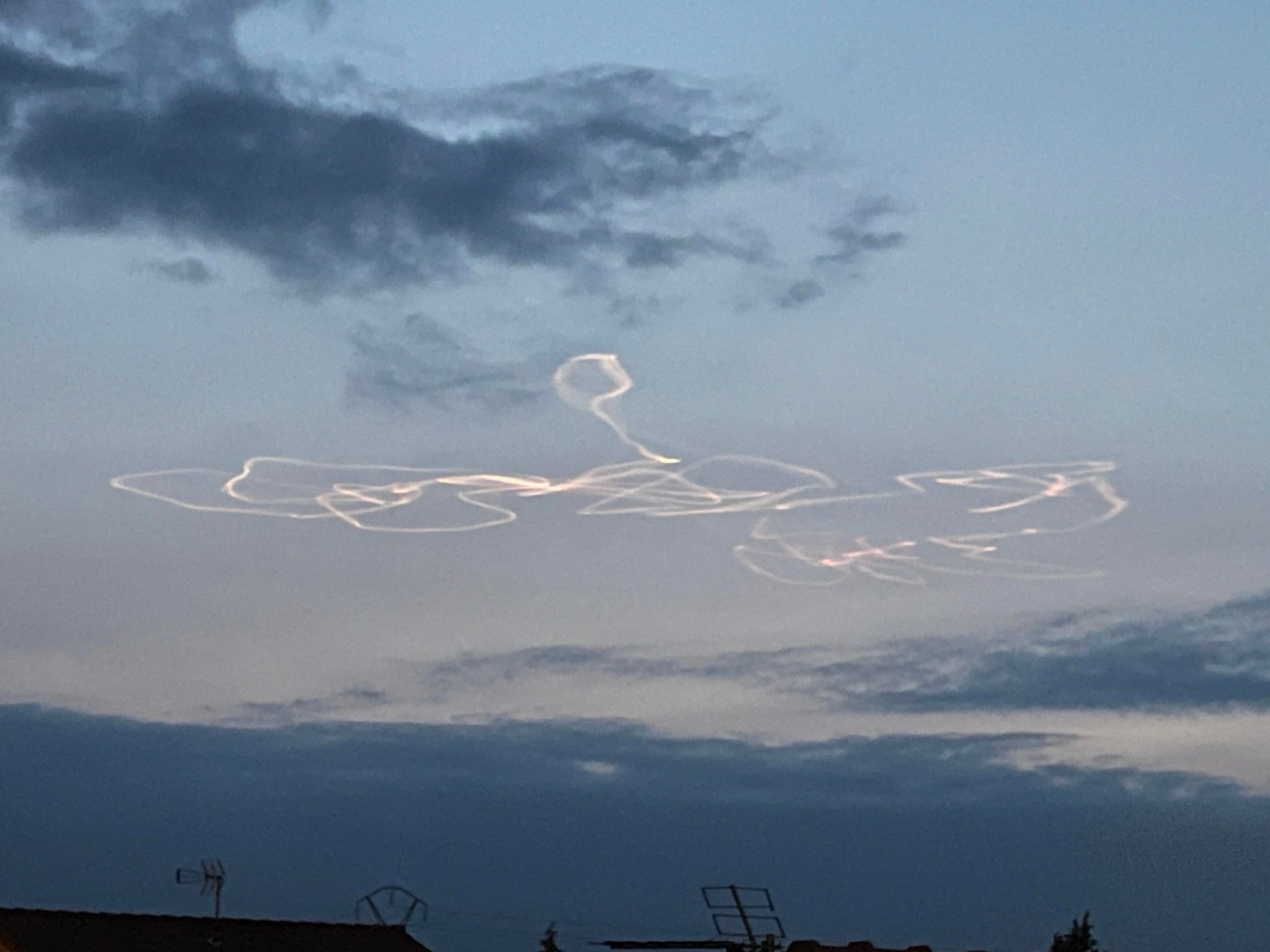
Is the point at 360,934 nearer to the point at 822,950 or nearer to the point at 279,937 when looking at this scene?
the point at 279,937

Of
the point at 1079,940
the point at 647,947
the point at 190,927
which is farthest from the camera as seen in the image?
the point at 1079,940

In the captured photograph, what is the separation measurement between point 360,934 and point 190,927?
679 cm

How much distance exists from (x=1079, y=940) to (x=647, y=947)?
16.9 m

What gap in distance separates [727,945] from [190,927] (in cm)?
1614

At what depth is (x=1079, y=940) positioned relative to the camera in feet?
230

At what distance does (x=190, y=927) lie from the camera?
65062 millimetres

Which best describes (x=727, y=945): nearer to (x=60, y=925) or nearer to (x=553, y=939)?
(x=553, y=939)

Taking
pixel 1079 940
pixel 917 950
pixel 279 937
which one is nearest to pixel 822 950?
pixel 917 950

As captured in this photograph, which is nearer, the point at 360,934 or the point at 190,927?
the point at 190,927

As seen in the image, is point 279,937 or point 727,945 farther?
point 279,937

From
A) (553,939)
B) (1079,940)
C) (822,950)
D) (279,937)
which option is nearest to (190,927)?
(279,937)

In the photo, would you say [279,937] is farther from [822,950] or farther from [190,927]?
[822,950]

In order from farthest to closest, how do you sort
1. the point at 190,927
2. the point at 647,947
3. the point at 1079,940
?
the point at 1079,940 < the point at 190,927 < the point at 647,947

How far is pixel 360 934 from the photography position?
70.1m
